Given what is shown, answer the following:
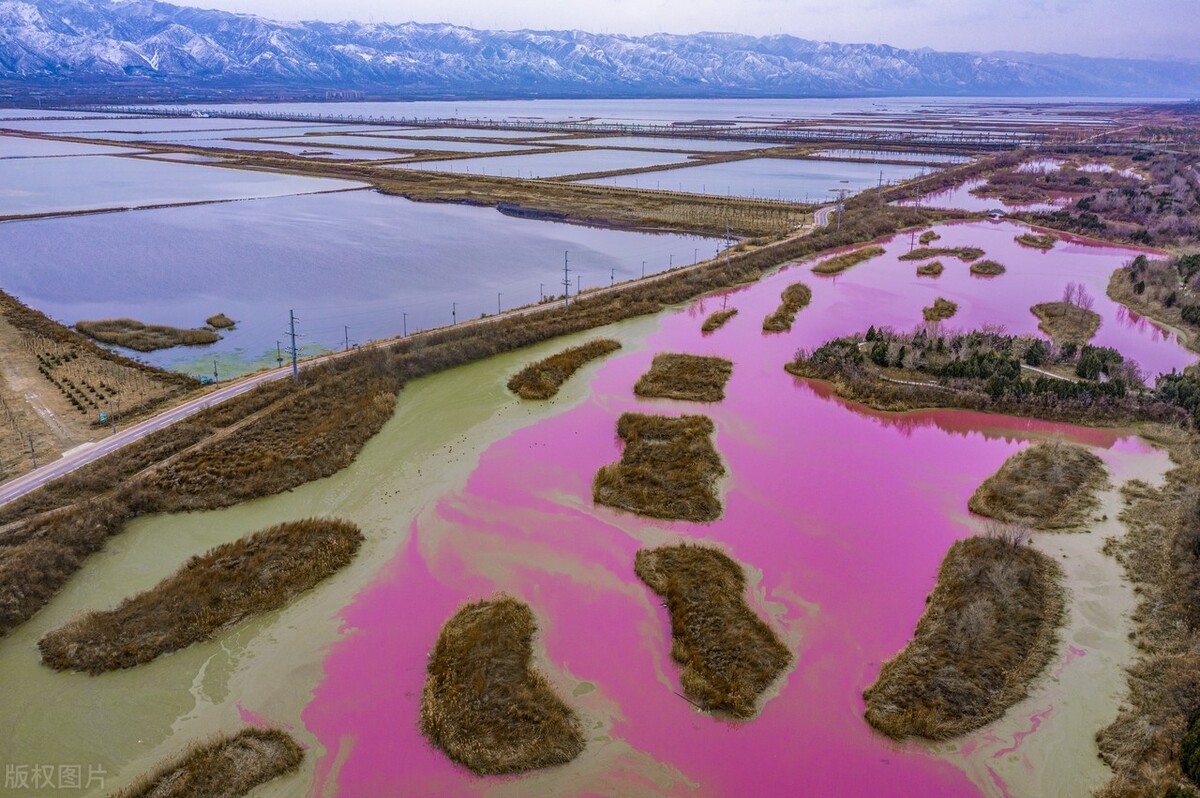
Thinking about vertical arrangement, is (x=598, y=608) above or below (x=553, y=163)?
below

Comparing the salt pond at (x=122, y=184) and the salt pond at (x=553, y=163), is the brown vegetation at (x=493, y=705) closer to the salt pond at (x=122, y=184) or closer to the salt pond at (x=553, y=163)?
the salt pond at (x=122, y=184)

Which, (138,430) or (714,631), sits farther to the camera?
(138,430)

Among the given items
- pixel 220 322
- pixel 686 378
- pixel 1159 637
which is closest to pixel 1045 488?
pixel 1159 637

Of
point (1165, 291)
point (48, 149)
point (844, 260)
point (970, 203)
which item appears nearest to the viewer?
point (1165, 291)

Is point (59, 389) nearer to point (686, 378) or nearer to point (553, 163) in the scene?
point (686, 378)

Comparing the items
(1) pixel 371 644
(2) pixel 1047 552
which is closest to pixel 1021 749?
(2) pixel 1047 552

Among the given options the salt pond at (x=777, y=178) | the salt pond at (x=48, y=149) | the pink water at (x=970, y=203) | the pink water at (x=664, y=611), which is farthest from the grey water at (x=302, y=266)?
the salt pond at (x=48, y=149)
